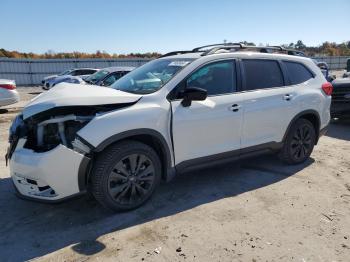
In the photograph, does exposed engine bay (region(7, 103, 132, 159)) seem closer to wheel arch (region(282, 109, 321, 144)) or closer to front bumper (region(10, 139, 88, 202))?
front bumper (region(10, 139, 88, 202))

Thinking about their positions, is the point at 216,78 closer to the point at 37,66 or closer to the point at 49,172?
the point at 49,172

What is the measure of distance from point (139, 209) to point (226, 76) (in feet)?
6.82

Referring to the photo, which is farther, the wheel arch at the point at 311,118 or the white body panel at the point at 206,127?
the wheel arch at the point at 311,118

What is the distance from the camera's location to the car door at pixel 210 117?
4.06 meters

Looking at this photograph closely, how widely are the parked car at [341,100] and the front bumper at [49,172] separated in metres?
7.36

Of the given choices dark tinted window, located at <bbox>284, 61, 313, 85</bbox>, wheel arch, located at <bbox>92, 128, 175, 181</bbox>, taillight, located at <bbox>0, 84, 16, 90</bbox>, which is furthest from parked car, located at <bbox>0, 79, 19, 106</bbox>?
dark tinted window, located at <bbox>284, 61, 313, 85</bbox>

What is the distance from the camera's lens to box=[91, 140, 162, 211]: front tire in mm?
3611

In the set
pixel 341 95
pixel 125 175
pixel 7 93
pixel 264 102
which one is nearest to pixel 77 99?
pixel 125 175

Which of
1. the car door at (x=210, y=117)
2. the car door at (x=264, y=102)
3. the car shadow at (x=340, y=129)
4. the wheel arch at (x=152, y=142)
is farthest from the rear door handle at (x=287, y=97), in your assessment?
the car shadow at (x=340, y=129)

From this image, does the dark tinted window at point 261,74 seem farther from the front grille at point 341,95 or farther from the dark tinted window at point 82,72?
the dark tinted window at point 82,72

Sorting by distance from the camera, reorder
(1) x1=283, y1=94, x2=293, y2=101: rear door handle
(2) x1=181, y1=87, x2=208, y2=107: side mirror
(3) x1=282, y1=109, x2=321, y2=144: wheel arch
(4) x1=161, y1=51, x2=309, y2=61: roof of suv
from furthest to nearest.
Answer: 1. (3) x1=282, y1=109, x2=321, y2=144: wheel arch
2. (1) x1=283, y1=94, x2=293, y2=101: rear door handle
3. (4) x1=161, y1=51, x2=309, y2=61: roof of suv
4. (2) x1=181, y1=87, x2=208, y2=107: side mirror

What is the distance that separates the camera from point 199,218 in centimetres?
379

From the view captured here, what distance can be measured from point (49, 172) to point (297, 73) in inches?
159

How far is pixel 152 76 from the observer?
4500mm
